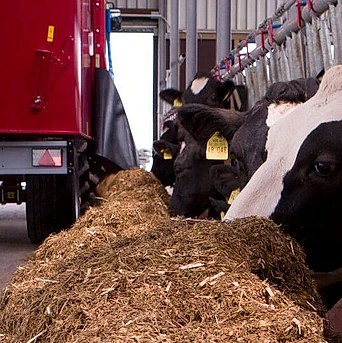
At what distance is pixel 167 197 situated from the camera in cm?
710

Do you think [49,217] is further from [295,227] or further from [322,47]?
[295,227]

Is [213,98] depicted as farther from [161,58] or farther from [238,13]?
[238,13]

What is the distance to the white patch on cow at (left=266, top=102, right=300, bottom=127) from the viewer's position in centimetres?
394

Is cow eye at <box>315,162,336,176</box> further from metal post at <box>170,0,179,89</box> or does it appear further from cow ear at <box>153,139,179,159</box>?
metal post at <box>170,0,179,89</box>

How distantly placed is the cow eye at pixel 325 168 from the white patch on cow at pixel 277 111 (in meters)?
1.19

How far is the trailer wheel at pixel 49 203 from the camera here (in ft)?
23.6

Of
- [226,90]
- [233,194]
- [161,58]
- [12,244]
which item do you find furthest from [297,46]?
[161,58]

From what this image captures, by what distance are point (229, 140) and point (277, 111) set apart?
120 centimetres

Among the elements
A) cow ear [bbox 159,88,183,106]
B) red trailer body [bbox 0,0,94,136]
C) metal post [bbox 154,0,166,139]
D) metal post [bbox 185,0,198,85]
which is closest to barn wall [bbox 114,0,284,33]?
metal post [bbox 154,0,166,139]

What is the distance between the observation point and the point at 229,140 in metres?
5.18

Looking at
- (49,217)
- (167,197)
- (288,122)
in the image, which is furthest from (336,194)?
(49,217)

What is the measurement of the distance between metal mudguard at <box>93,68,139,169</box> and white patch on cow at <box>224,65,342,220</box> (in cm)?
471

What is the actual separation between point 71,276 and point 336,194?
104 cm

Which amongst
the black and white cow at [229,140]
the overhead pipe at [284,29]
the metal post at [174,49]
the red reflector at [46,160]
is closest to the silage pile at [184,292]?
the black and white cow at [229,140]
